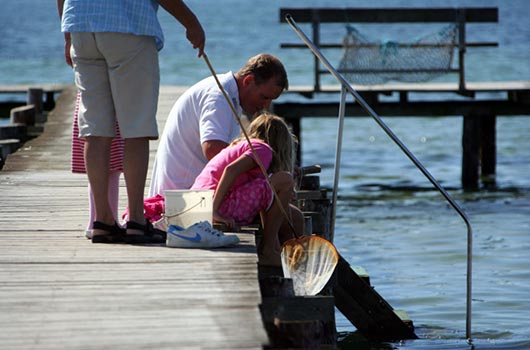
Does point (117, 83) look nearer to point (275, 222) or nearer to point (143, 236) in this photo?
point (143, 236)

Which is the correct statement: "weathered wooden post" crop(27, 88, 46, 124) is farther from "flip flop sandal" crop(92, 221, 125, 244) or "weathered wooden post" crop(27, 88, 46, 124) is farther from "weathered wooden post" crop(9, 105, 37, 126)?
"flip flop sandal" crop(92, 221, 125, 244)

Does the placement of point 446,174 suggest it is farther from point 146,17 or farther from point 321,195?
point 146,17

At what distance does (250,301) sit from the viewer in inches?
165

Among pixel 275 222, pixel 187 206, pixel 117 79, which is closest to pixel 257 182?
pixel 275 222

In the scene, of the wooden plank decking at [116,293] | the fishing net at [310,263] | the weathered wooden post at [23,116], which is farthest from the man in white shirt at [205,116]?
the weathered wooden post at [23,116]

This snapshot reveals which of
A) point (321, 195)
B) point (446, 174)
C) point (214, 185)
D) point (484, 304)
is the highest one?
point (214, 185)

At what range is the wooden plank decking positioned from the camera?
12.5 ft

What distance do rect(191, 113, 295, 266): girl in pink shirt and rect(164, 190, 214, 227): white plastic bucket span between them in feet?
0.51

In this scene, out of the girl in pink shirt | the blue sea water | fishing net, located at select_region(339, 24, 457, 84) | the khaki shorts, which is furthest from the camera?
fishing net, located at select_region(339, 24, 457, 84)

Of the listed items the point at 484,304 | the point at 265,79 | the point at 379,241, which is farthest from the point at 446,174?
the point at 265,79

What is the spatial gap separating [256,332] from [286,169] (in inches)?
73.8

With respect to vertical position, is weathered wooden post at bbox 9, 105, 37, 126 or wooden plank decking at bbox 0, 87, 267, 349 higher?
wooden plank decking at bbox 0, 87, 267, 349

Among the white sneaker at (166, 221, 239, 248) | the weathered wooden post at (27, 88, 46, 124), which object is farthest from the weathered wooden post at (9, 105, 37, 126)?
the white sneaker at (166, 221, 239, 248)

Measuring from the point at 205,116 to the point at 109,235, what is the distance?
0.95m
